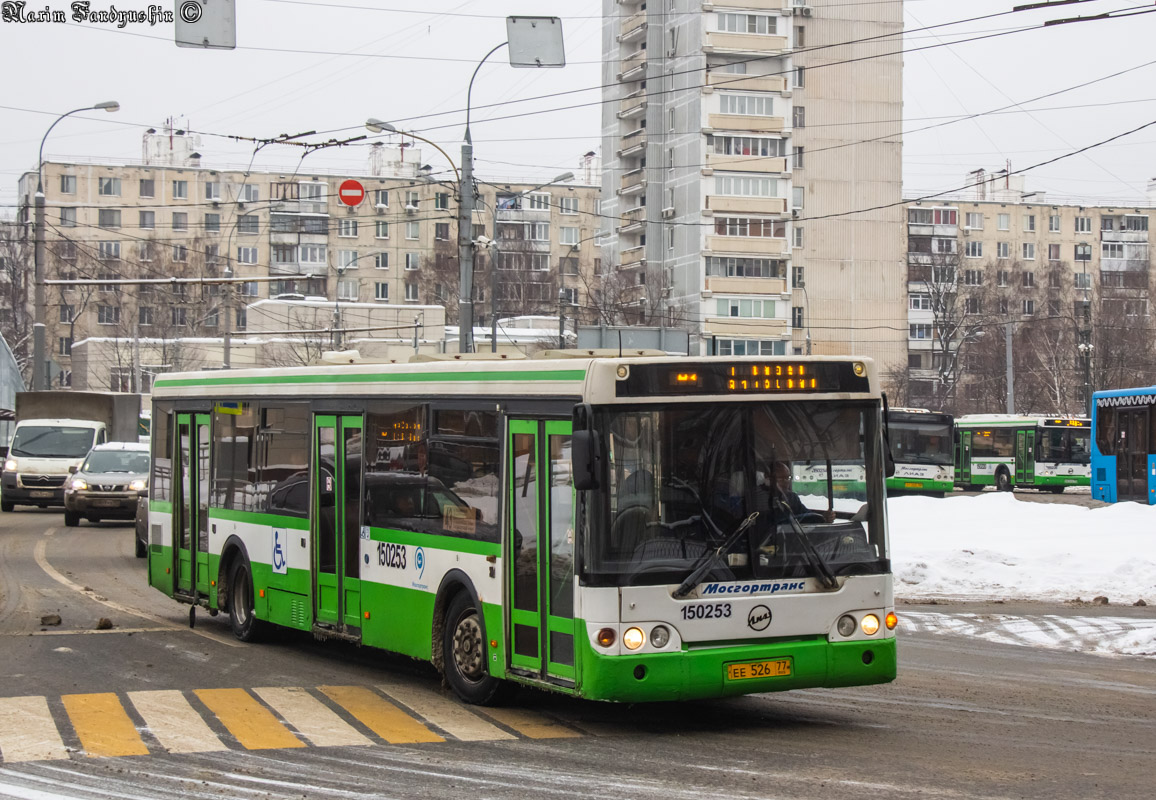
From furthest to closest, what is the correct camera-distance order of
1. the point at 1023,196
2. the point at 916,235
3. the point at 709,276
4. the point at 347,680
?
the point at 1023,196, the point at 916,235, the point at 709,276, the point at 347,680

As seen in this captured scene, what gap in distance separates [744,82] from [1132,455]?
177 ft

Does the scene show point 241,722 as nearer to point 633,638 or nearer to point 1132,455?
point 633,638

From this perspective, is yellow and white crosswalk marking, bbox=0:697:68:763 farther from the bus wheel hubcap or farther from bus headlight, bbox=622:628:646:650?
bus headlight, bbox=622:628:646:650

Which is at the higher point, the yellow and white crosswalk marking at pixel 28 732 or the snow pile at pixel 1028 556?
the yellow and white crosswalk marking at pixel 28 732

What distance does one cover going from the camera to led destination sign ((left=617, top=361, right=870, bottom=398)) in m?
8.97

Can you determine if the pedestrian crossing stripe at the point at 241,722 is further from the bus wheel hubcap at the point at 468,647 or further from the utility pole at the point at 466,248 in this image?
the utility pole at the point at 466,248

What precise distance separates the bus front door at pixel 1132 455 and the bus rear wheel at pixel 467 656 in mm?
28723

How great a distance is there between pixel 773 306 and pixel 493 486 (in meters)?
80.9

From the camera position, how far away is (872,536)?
9.36 m

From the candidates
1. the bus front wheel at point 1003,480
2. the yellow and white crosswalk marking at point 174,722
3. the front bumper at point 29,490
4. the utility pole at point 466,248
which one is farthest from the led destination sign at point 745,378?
the bus front wheel at point 1003,480

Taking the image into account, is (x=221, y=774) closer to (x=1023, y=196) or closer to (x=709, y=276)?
(x=709, y=276)

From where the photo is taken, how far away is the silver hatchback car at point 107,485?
28.9 m

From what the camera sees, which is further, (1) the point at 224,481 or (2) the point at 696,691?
(1) the point at 224,481

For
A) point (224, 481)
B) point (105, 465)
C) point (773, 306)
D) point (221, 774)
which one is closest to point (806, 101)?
point (773, 306)
